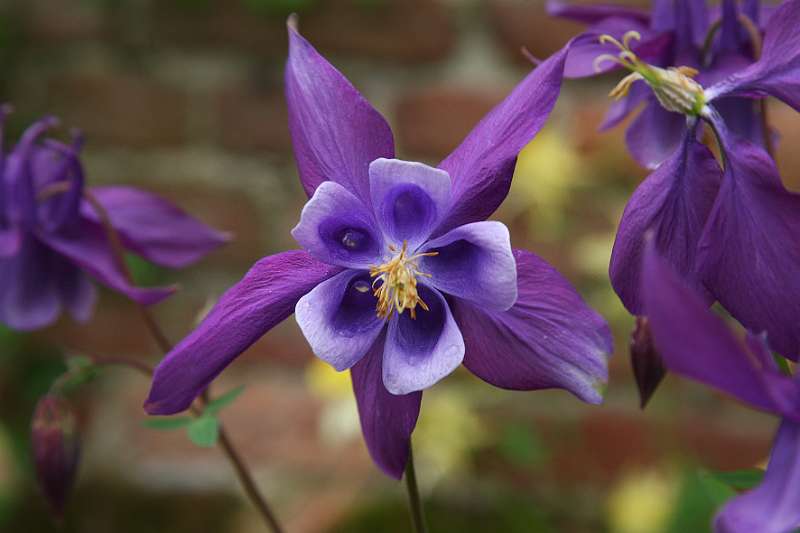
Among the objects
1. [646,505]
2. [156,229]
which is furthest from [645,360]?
[646,505]

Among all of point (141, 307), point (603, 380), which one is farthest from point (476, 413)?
point (603, 380)

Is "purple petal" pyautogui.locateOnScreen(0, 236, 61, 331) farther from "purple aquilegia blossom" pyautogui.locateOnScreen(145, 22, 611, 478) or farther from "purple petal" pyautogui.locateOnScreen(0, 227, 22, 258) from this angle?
"purple aquilegia blossom" pyautogui.locateOnScreen(145, 22, 611, 478)

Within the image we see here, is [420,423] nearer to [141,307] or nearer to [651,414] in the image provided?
[651,414]

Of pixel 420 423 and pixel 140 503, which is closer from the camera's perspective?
pixel 420 423

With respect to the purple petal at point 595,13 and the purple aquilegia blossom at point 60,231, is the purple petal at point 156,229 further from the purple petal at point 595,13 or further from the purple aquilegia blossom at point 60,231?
the purple petal at point 595,13

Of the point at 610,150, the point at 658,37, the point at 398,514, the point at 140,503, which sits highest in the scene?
the point at 658,37

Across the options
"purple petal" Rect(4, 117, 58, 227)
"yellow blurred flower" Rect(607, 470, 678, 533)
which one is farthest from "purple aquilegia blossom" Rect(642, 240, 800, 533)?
"yellow blurred flower" Rect(607, 470, 678, 533)

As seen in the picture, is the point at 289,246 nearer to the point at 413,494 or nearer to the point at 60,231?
the point at 60,231
